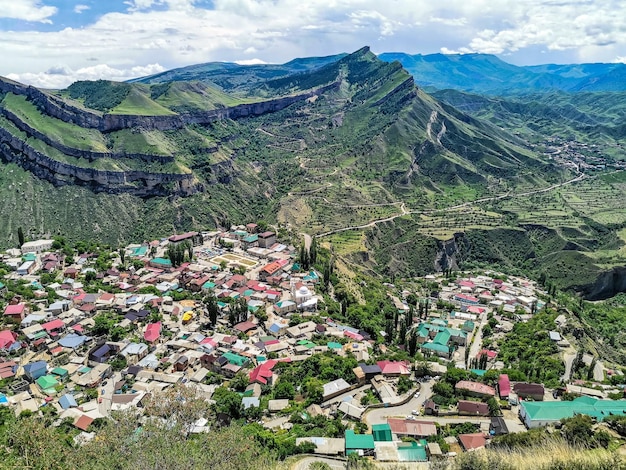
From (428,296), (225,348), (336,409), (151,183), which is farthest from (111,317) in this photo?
(151,183)

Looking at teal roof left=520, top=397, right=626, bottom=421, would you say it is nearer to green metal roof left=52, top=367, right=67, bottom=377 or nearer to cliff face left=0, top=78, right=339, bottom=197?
green metal roof left=52, top=367, right=67, bottom=377

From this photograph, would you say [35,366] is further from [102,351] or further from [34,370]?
[102,351]

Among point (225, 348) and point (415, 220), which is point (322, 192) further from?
point (225, 348)

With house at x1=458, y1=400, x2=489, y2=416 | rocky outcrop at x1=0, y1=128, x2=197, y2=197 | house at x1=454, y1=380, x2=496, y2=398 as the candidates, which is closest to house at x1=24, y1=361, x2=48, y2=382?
house at x1=458, y1=400, x2=489, y2=416

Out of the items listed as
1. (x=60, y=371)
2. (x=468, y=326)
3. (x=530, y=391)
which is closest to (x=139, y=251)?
(x=60, y=371)

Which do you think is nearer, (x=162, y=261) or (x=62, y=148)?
(x=162, y=261)
